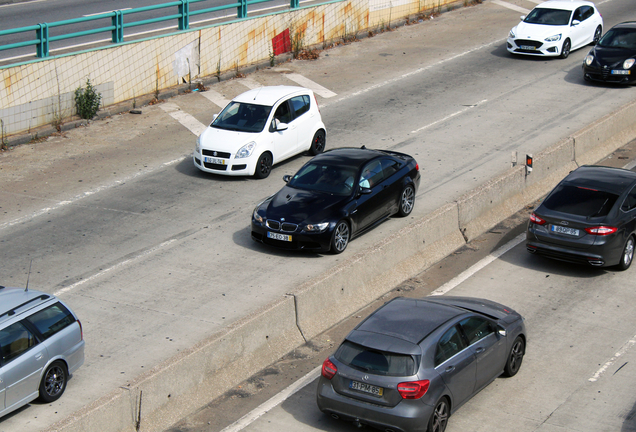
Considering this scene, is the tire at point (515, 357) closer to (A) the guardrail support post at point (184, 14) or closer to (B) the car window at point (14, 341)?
(B) the car window at point (14, 341)

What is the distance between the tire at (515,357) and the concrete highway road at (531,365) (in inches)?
4.2

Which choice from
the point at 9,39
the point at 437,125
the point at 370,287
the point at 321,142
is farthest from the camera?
the point at 9,39

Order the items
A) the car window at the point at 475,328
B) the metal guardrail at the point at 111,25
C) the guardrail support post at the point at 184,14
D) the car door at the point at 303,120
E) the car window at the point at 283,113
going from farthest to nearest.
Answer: the guardrail support post at the point at 184,14 < the metal guardrail at the point at 111,25 < the car door at the point at 303,120 < the car window at the point at 283,113 < the car window at the point at 475,328

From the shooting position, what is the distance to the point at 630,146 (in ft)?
68.2

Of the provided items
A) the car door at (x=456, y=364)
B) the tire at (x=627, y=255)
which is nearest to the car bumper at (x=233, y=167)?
the tire at (x=627, y=255)

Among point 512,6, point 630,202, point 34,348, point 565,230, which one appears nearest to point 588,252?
point 565,230

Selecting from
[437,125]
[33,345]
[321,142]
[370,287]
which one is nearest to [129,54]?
[321,142]

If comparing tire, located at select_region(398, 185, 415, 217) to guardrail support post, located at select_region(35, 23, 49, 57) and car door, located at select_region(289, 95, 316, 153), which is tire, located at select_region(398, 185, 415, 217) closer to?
car door, located at select_region(289, 95, 316, 153)

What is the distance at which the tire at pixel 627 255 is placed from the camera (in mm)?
13984

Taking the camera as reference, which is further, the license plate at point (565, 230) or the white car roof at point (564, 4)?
the white car roof at point (564, 4)

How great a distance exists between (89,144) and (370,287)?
10126 mm

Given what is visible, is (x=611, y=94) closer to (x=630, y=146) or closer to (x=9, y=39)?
(x=630, y=146)

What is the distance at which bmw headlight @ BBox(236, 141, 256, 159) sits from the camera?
58.2 feet

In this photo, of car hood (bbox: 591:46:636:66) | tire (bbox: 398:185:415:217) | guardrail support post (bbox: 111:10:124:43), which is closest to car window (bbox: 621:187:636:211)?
tire (bbox: 398:185:415:217)
